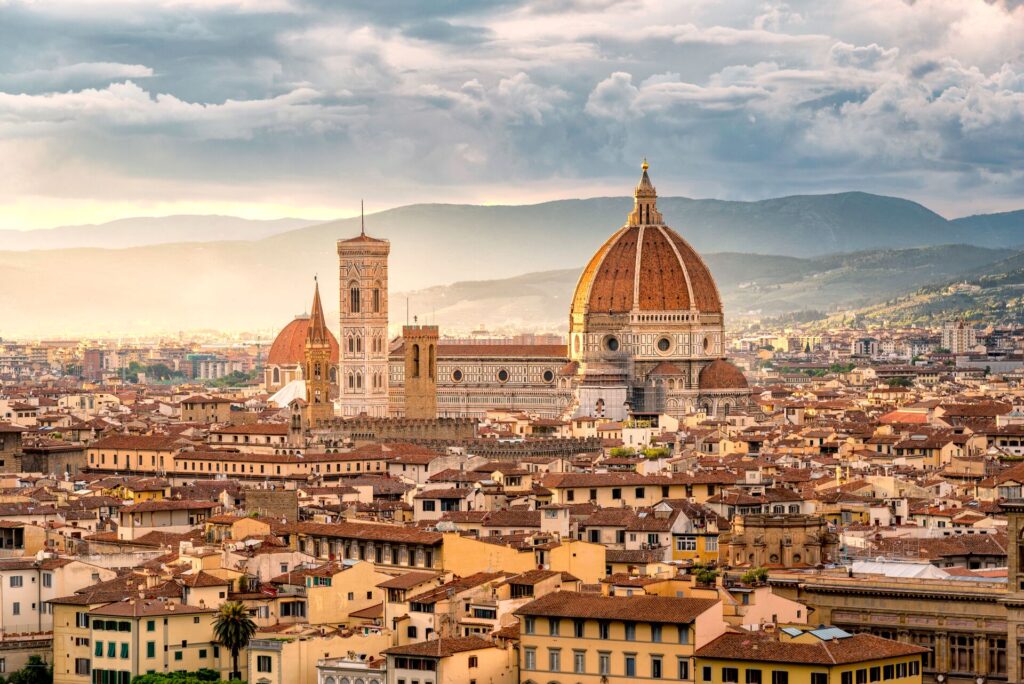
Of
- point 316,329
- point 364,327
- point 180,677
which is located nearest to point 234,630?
point 180,677

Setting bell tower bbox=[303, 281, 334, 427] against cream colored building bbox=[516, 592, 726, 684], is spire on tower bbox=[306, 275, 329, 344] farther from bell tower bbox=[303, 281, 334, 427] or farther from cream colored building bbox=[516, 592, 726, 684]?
cream colored building bbox=[516, 592, 726, 684]

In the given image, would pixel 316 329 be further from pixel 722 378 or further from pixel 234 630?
pixel 234 630

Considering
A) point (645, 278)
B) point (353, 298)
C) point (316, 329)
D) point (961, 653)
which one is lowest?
point (961, 653)

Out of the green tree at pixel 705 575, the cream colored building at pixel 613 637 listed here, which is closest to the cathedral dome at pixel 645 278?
the green tree at pixel 705 575

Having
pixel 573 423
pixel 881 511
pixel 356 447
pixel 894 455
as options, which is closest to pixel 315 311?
pixel 573 423

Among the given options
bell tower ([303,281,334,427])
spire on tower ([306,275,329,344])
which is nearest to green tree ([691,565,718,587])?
bell tower ([303,281,334,427])

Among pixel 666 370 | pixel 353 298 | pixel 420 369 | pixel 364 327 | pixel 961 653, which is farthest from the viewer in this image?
pixel 353 298

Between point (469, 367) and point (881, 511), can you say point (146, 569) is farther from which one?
point (469, 367)

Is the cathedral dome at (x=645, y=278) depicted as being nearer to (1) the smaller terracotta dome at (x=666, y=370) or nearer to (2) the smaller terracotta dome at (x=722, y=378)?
(1) the smaller terracotta dome at (x=666, y=370)
